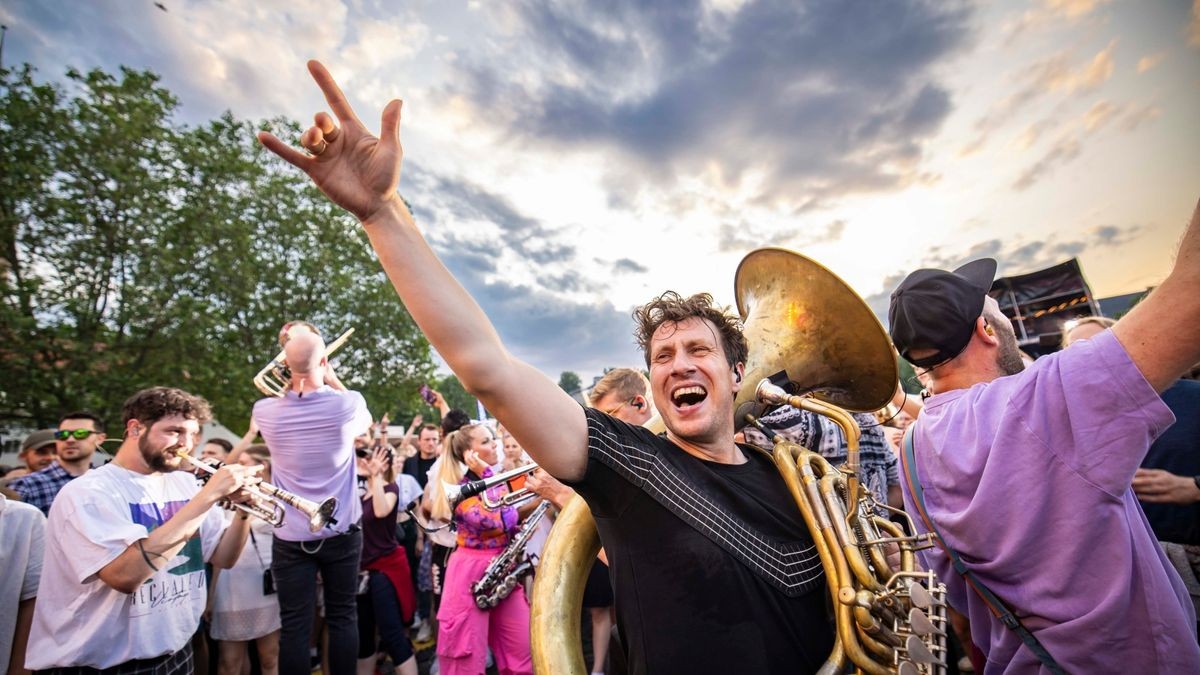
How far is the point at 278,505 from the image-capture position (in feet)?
12.8

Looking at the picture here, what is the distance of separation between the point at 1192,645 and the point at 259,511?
15.8 ft

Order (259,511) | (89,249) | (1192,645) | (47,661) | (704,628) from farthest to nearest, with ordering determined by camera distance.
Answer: (89,249)
(259,511)
(47,661)
(704,628)
(1192,645)

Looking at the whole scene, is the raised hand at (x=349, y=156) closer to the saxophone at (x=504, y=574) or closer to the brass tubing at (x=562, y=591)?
the brass tubing at (x=562, y=591)

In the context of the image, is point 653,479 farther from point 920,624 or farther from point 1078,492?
point 1078,492

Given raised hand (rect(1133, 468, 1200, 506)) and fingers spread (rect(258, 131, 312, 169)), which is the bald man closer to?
fingers spread (rect(258, 131, 312, 169))

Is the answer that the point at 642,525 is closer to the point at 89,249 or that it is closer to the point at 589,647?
the point at 589,647

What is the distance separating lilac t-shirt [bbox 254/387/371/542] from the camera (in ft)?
13.2

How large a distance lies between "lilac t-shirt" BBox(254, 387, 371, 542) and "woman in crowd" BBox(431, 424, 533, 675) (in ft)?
3.27

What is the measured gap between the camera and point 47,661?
268 cm

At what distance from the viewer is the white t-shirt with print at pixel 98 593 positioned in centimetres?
274

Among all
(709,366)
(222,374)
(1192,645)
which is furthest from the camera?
(222,374)

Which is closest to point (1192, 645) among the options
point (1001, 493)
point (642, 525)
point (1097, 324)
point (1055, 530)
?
point (1055, 530)

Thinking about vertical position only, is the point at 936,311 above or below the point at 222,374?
below

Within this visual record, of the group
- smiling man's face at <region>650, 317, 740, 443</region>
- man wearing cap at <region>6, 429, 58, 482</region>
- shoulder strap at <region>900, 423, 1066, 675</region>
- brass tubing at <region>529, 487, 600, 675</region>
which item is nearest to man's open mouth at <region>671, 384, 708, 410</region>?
smiling man's face at <region>650, 317, 740, 443</region>
